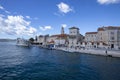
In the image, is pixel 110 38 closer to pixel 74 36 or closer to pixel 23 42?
pixel 74 36

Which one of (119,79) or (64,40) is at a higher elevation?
(64,40)

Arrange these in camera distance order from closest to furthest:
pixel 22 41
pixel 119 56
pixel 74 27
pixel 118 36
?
pixel 119 56, pixel 118 36, pixel 74 27, pixel 22 41

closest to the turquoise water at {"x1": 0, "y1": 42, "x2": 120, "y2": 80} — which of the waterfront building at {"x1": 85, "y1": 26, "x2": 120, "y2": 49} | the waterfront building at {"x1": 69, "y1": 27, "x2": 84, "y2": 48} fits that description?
the waterfront building at {"x1": 85, "y1": 26, "x2": 120, "y2": 49}

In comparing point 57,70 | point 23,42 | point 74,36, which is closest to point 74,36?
point 74,36

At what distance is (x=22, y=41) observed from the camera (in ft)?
543

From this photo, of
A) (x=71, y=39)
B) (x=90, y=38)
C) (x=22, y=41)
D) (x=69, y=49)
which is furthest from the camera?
(x=22, y=41)

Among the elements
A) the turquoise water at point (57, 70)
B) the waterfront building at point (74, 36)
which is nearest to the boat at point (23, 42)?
the waterfront building at point (74, 36)

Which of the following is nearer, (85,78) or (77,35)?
(85,78)

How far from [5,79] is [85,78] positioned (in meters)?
14.7

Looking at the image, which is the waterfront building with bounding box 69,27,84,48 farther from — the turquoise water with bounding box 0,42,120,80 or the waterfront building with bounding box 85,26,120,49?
the turquoise water with bounding box 0,42,120,80

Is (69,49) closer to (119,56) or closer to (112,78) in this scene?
(119,56)

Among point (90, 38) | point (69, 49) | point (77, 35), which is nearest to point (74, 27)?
point (77, 35)

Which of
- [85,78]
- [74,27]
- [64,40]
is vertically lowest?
[85,78]

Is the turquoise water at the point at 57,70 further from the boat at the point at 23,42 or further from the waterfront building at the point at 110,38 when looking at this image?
the boat at the point at 23,42
